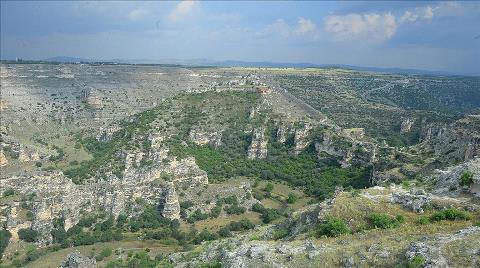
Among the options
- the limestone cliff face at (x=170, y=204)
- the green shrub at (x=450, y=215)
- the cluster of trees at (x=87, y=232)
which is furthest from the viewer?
the limestone cliff face at (x=170, y=204)

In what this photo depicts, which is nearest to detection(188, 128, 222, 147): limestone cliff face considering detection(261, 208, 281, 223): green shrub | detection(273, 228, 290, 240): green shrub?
detection(261, 208, 281, 223): green shrub

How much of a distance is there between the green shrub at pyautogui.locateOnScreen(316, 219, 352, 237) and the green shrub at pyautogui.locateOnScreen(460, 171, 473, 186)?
978 cm

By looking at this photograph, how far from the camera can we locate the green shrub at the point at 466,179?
32400 mm

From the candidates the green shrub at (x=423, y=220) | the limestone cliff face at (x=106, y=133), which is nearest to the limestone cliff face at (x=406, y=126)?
the limestone cliff face at (x=106, y=133)

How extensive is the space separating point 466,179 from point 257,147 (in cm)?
5013

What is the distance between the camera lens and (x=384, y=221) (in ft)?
91.1

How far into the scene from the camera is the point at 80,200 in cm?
5556

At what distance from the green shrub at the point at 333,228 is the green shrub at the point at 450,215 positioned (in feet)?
15.6

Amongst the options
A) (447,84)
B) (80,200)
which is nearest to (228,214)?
(80,200)

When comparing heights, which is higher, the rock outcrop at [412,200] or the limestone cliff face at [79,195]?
the rock outcrop at [412,200]

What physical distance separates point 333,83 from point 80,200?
10076 cm

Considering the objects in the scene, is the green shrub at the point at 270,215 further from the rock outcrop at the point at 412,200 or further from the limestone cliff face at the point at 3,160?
the limestone cliff face at the point at 3,160

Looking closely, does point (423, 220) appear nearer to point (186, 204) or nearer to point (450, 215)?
point (450, 215)

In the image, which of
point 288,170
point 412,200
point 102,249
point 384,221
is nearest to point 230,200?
point 288,170
